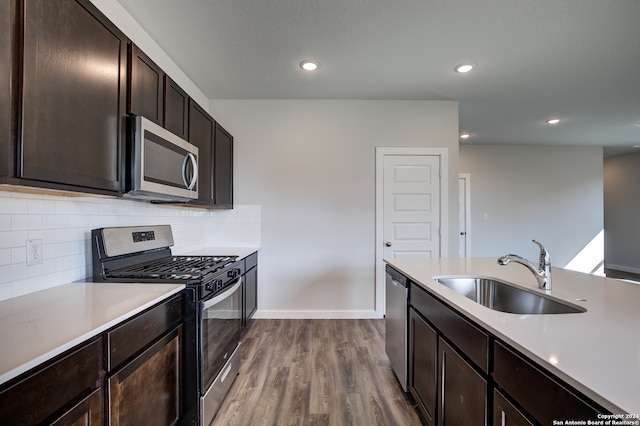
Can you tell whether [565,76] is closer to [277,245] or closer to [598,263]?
[277,245]

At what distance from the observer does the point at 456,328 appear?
124 centimetres

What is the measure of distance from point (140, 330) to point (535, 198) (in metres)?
6.39

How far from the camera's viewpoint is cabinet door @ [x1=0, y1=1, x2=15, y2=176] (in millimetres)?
937

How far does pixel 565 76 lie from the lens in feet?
9.21

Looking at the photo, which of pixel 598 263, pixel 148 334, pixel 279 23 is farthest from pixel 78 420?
pixel 598 263

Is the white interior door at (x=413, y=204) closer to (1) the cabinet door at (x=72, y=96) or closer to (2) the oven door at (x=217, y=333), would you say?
(2) the oven door at (x=217, y=333)

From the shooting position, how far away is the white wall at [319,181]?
3436mm

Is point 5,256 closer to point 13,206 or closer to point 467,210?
point 13,206

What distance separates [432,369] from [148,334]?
136cm

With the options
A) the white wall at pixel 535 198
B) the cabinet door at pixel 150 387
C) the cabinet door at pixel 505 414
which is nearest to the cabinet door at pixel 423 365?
the cabinet door at pixel 505 414

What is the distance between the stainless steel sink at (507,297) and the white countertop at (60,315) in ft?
5.24

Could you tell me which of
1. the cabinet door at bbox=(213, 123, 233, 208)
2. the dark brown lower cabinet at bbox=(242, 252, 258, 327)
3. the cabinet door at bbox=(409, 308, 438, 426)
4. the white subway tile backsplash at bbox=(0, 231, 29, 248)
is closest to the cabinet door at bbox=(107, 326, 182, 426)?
the white subway tile backsplash at bbox=(0, 231, 29, 248)

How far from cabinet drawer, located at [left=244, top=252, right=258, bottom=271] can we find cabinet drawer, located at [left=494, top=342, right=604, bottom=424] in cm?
225

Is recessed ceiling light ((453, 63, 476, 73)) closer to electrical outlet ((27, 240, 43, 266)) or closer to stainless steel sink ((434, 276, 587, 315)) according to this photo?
stainless steel sink ((434, 276, 587, 315))
